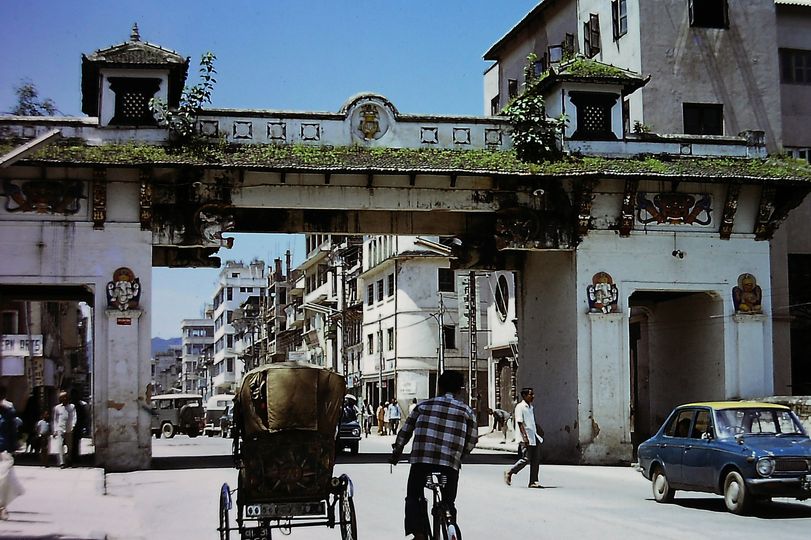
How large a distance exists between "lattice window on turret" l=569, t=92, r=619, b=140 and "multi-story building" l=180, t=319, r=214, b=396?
151 meters

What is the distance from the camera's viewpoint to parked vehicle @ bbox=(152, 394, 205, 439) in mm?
58844

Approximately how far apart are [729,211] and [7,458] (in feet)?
66.9

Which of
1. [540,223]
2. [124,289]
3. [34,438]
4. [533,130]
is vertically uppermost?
[533,130]

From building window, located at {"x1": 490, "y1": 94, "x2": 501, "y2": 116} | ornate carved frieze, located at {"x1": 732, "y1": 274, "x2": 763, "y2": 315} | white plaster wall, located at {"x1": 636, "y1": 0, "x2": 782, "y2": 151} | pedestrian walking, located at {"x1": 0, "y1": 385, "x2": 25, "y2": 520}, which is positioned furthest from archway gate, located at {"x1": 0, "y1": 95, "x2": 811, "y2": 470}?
building window, located at {"x1": 490, "y1": 94, "x2": 501, "y2": 116}

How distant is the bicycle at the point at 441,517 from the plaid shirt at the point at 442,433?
0.59ft

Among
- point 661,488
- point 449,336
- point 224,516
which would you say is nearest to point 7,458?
point 224,516

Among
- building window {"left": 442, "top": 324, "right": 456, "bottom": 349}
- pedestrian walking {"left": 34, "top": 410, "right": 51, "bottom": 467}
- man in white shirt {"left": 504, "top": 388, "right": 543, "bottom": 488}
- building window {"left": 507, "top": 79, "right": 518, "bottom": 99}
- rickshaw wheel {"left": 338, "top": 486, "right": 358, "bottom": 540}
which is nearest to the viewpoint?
rickshaw wheel {"left": 338, "top": 486, "right": 358, "bottom": 540}

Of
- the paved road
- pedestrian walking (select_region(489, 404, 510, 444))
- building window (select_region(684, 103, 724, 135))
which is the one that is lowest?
pedestrian walking (select_region(489, 404, 510, 444))

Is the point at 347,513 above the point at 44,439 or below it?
above

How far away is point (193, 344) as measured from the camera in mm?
182250

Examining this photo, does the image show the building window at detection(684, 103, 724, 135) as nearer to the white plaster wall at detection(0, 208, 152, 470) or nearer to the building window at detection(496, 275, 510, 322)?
the building window at detection(496, 275, 510, 322)

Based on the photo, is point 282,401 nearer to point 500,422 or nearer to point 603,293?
point 603,293

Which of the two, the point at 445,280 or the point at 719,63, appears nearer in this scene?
the point at 719,63

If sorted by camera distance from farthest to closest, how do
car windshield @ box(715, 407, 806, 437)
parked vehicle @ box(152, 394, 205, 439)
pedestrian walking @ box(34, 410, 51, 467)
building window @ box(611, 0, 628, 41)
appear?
parked vehicle @ box(152, 394, 205, 439) < building window @ box(611, 0, 628, 41) < pedestrian walking @ box(34, 410, 51, 467) < car windshield @ box(715, 407, 806, 437)
